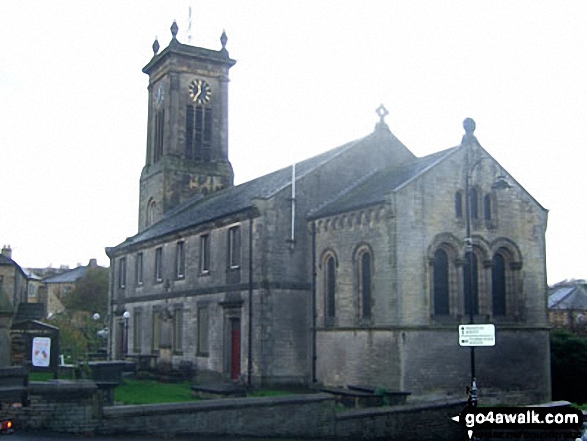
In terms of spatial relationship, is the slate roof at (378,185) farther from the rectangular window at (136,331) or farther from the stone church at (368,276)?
the rectangular window at (136,331)

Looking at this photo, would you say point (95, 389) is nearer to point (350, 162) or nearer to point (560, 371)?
point (350, 162)

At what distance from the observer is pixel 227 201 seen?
37.9 metres

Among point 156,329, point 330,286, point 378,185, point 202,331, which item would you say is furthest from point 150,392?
point 156,329

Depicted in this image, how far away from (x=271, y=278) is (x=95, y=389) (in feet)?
42.9

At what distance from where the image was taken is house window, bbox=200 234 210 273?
34.3m

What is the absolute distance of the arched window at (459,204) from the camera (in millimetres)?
26078

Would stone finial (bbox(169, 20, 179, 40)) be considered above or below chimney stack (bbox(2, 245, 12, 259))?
above

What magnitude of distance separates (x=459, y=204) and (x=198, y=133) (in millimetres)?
26495

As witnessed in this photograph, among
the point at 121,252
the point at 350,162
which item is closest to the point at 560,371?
the point at 350,162

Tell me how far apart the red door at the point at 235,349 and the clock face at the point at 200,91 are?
21555 mm

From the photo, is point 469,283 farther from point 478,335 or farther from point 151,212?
point 151,212

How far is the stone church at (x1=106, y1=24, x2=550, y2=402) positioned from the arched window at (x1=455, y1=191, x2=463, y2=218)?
52mm

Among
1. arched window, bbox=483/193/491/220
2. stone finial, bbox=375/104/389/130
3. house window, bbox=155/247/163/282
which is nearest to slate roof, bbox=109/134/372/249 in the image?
stone finial, bbox=375/104/389/130

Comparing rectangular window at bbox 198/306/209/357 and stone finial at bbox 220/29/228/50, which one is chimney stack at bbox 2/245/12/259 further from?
rectangular window at bbox 198/306/209/357
